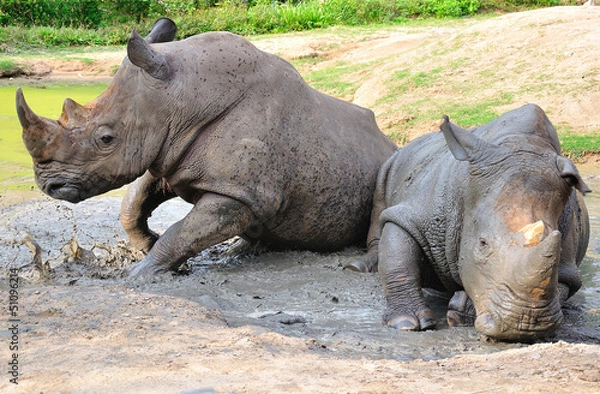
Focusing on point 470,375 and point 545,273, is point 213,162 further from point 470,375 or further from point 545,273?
point 470,375

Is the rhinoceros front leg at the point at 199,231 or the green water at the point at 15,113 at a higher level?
the rhinoceros front leg at the point at 199,231

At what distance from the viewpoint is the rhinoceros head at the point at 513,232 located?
461 cm

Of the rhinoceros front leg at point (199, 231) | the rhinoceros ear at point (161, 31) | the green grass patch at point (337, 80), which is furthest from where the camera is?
A: the green grass patch at point (337, 80)

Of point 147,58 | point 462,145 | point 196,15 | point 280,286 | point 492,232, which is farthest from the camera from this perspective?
point 196,15

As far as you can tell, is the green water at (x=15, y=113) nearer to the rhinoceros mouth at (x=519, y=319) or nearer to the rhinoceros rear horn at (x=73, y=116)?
the rhinoceros rear horn at (x=73, y=116)

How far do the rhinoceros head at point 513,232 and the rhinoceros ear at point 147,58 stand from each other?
2.19 meters

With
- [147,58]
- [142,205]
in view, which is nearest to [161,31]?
[147,58]

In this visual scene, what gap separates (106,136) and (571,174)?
124 inches

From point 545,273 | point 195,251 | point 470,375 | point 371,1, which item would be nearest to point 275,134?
point 195,251

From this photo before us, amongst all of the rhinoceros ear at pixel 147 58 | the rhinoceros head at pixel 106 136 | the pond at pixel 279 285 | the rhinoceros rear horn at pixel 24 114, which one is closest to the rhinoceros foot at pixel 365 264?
the pond at pixel 279 285

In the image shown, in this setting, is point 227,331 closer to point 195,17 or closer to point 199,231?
point 199,231

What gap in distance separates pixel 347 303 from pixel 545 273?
177cm

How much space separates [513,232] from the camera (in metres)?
4.79

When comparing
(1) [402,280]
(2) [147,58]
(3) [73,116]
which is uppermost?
(2) [147,58]
